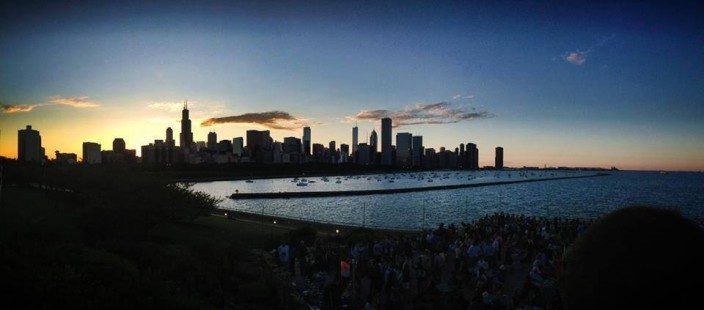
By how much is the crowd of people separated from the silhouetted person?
4747mm

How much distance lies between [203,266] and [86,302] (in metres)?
6.57

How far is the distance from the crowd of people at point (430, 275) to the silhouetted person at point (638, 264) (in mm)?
4747

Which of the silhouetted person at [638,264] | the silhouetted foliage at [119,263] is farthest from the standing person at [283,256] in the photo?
the silhouetted person at [638,264]

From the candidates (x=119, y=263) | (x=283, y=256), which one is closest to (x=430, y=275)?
(x=283, y=256)

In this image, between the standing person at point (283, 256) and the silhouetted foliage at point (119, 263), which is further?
the standing person at point (283, 256)

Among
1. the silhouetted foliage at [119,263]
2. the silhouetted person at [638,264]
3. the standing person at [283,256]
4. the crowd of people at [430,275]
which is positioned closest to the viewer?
the silhouetted person at [638,264]

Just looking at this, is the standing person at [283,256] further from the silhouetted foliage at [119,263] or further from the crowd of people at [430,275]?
the silhouetted foliage at [119,263]

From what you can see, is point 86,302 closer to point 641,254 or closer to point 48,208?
point 641,254

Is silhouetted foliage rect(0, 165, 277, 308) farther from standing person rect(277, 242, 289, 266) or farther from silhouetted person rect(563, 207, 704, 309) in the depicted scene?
silhouetted person rect(563, 207, 704, 309)

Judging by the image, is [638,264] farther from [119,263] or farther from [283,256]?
[283,256]

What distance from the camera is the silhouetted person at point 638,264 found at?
8109 millimetres

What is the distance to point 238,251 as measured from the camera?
21312mm

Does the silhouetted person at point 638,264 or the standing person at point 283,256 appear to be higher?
the silhouetted person at point 638,264

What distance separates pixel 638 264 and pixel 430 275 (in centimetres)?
972
